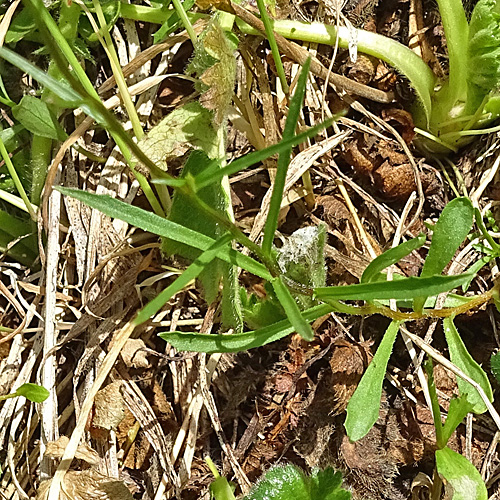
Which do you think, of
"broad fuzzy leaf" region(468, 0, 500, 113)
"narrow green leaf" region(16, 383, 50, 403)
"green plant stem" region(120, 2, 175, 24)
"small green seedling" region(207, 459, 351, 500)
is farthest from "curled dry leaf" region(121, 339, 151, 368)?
"broad fuzzy leaf" region(468, 0, 500, 113)

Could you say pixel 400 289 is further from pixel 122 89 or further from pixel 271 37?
pixel 122 89

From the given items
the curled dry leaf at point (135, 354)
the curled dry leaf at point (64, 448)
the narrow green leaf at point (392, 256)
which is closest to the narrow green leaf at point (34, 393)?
the curled dry leaf at point (64, 448)

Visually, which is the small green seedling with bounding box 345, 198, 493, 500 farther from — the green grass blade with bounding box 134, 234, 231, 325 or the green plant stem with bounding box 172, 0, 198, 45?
the green plant stem with bounding box 172, 0, 198, 45

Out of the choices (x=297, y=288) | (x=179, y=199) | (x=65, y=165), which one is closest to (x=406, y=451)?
(x=297, y=288)

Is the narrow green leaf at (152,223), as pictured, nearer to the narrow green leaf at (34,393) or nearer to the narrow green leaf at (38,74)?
the narrow green leaf at (38,74)

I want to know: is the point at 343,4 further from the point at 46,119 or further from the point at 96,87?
the point at 46,119

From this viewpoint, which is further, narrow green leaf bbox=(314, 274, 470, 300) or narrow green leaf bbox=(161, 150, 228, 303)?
narrow green leaf bbox=(161, 150, 228, 303)
